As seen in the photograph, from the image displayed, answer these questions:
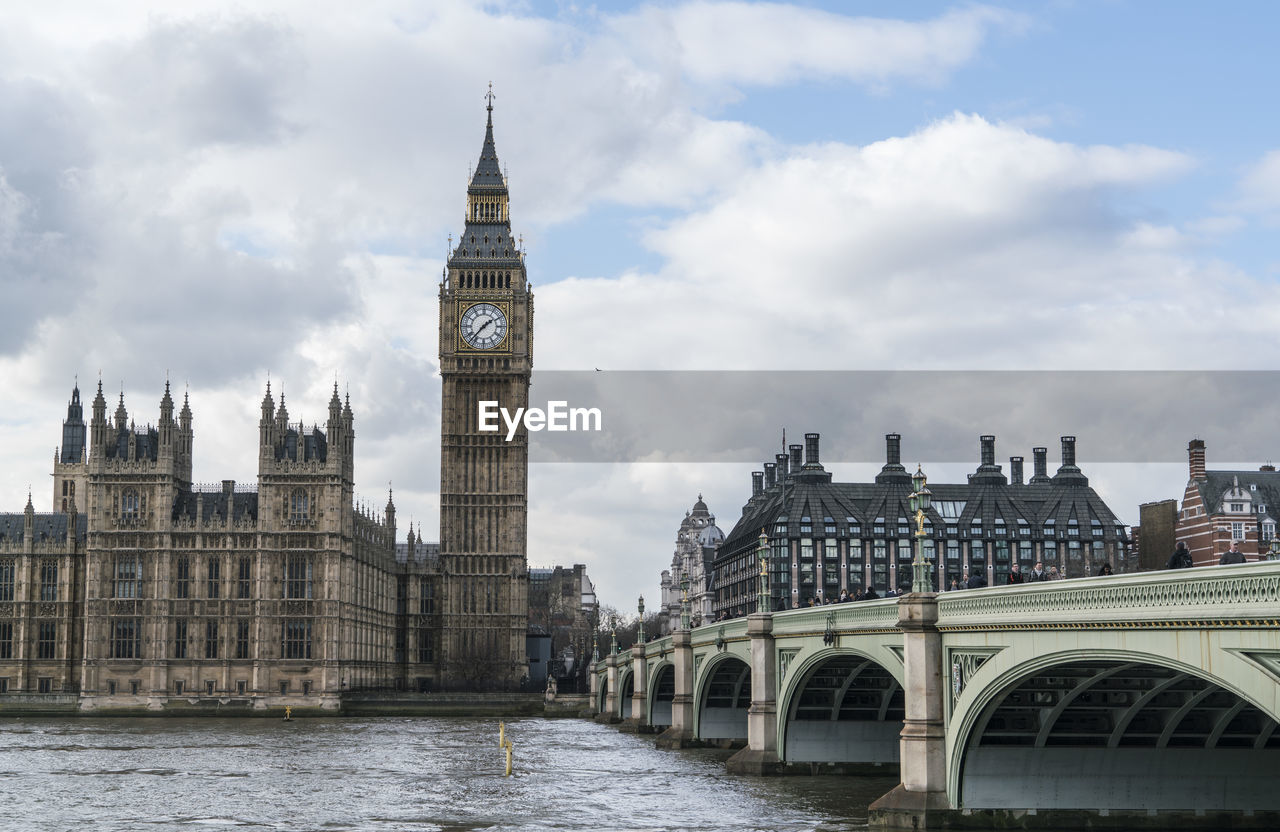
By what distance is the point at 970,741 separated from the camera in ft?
125

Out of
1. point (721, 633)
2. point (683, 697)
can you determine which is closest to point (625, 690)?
point (683, 697)

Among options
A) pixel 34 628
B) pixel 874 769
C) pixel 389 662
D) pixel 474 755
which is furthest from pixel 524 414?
pixel 874 769

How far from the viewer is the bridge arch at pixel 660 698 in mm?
94812

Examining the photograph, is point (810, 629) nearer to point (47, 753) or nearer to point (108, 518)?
point (47, 753)

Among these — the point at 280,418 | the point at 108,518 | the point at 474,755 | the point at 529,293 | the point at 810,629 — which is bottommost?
the point at 474,755

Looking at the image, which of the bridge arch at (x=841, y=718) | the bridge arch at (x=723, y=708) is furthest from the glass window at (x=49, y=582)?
the bridge arch at (x=841, y=718)

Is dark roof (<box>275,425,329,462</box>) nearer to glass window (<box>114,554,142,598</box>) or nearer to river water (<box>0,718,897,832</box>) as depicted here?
glass window (<box>114,554,142,598</box>)

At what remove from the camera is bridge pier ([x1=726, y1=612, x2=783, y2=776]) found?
57875 mm

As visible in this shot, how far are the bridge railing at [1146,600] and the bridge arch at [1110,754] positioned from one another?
3.14m

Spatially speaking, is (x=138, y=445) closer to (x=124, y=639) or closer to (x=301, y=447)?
(x=301, y=447)

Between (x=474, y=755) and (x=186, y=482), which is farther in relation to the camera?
(x=186, y=482)

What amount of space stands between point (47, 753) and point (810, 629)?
41.1 meters

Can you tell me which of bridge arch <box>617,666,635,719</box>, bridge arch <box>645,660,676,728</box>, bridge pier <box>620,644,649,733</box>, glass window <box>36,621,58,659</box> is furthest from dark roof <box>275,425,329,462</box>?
bridge arch <box>645,660,676,728</box>

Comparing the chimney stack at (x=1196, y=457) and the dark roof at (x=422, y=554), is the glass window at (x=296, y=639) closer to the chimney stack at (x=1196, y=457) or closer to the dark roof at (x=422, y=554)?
the dark roof at (x=422, y=554)
